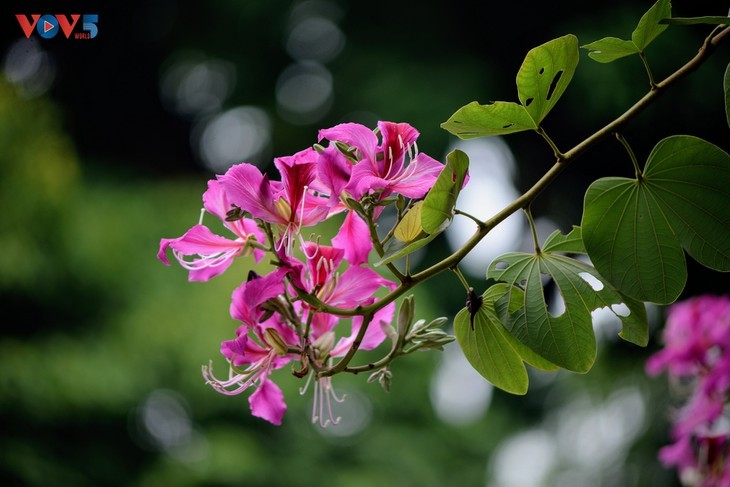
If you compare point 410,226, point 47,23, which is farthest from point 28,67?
point 410,226

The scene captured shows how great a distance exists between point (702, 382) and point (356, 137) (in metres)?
0.84

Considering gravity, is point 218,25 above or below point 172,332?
above

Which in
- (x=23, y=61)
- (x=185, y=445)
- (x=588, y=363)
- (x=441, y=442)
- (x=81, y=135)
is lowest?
(x=441, y=442)

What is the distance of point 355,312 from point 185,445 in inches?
108

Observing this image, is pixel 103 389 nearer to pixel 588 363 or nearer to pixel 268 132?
pixel 268 132

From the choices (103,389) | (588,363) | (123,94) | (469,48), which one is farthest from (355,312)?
(123,94)

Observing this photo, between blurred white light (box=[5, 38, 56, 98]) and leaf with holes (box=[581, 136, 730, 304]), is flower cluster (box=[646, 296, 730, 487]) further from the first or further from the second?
blurred white light (box=[5, 38, 56, 98])

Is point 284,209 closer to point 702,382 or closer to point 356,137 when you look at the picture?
point 356,137

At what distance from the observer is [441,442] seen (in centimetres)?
382

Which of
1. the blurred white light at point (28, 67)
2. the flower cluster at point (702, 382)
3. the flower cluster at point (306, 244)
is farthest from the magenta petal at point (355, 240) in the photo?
the blurred white light at point (28, 67)

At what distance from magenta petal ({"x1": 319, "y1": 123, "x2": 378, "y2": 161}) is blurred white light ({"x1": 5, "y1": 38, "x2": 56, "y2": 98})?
2707mm

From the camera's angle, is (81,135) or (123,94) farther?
(123,94)

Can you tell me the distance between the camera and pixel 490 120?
47 centimetres

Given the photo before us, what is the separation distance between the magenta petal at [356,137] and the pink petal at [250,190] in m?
0.04
